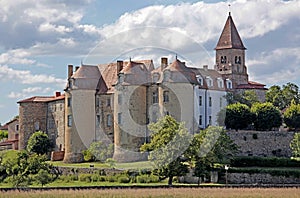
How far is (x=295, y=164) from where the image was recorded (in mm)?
67938

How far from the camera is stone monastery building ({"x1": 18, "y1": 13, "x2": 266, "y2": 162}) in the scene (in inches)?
2916

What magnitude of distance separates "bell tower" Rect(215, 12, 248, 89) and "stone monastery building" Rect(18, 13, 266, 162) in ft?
34.7

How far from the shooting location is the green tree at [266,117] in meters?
78.7

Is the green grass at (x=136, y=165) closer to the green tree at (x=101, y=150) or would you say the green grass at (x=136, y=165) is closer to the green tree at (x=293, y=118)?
the green tree at (x=101, y=150)

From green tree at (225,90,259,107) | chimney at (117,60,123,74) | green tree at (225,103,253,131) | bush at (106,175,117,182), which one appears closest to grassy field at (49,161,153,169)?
bush at (106,175,117,182)

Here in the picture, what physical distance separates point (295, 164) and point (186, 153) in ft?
40.1

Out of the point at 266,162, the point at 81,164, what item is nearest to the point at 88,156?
the point at 81,164

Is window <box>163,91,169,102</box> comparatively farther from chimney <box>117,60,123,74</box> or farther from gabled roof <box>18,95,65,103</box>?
gabled roof <box>18,95,65,103</box>

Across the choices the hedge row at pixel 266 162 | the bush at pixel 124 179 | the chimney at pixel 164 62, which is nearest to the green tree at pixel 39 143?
the chimney at pixel 164 62

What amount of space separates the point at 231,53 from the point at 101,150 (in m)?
33.3

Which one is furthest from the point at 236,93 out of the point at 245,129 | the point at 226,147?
the point at 226,147

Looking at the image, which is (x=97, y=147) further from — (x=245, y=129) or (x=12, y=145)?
(x=12, y=145)

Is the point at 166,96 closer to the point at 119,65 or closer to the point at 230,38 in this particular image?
the point at 119,65

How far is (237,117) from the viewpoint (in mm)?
78062
